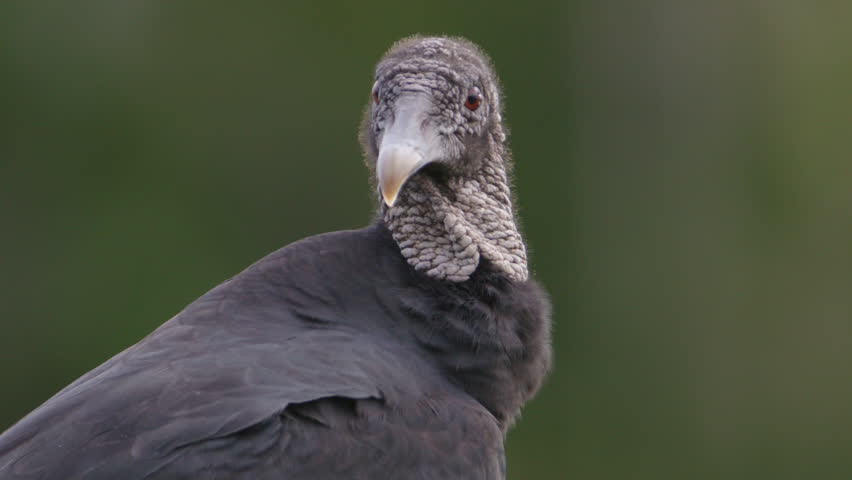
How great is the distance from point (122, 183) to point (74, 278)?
2.34ft

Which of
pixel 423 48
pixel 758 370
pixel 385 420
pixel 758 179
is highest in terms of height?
pixel 423 48

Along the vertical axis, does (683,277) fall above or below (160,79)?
below

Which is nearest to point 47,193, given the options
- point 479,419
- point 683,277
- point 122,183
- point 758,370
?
point 122,183

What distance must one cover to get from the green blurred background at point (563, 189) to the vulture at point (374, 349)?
417 cm

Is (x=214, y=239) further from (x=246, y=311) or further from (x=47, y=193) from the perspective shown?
(x=246, y=311)

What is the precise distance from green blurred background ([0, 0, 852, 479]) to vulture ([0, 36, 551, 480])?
4172 millimetres

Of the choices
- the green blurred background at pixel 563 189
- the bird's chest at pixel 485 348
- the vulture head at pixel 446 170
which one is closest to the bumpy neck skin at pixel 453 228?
the vulture head at pixel 446 170

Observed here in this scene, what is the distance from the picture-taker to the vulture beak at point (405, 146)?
3.30m

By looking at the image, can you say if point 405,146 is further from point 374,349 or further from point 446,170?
point 374,349

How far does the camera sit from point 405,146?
11.2 feet

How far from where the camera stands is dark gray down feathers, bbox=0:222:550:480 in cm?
294

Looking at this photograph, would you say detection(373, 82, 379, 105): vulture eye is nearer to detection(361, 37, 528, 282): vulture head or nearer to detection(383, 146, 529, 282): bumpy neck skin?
detection(361, 37, 528, 282): vulture head

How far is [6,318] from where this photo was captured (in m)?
7.97

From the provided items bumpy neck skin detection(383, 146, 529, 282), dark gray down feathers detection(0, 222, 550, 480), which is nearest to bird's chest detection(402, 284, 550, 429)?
dark gray down feathers detection(0, 222, 550, 480)
